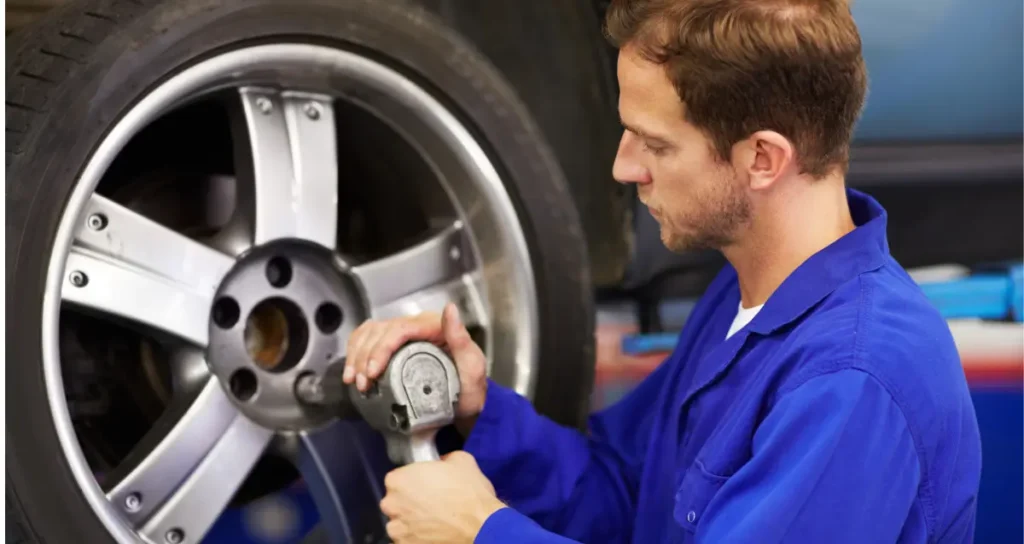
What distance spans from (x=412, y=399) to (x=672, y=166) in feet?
1.29

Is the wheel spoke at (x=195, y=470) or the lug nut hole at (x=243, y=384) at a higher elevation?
the lug nut hole at (x=243, y=384)

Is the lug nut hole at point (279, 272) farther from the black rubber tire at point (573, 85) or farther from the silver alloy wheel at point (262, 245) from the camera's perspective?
the black rubber tire at point (573, 85)

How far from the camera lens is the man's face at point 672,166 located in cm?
122

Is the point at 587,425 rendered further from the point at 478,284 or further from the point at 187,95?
the point at 187,95

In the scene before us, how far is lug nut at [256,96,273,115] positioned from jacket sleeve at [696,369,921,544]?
29.9 inches

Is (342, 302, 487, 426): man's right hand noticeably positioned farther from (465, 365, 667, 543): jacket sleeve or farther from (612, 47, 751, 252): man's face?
(612, 47, 751, 252): man's face

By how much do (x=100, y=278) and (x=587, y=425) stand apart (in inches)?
28.7

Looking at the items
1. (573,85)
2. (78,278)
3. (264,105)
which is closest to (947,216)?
(573,85)

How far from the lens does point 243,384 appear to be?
147 cm

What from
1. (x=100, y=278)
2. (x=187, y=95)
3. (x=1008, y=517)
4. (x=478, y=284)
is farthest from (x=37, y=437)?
(x=1008, y=517)

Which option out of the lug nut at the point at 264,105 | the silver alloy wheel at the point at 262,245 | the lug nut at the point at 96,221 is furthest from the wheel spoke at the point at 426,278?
the lug nut at the point at 96,221

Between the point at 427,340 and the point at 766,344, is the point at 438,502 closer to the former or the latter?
the point at 427,340

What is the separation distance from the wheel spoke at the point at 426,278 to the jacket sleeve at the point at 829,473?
0.64m

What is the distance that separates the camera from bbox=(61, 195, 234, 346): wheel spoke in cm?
123
